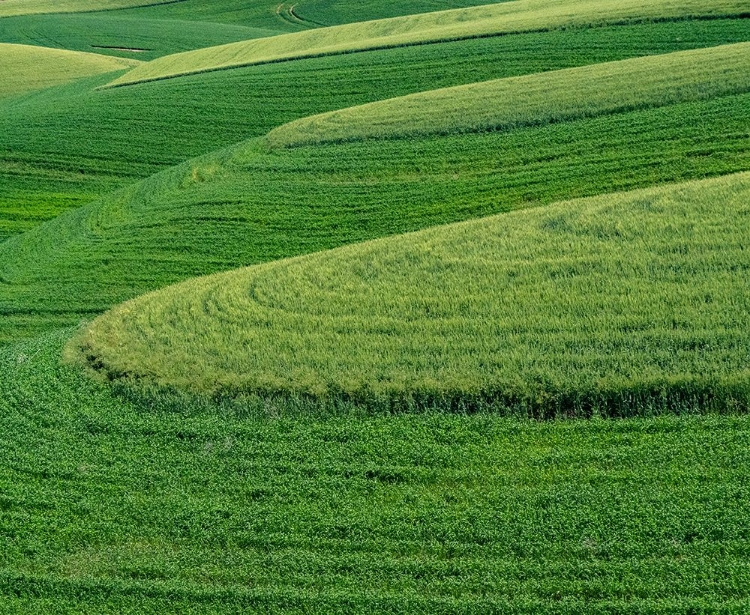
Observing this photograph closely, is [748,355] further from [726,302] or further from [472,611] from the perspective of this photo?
[472,611]

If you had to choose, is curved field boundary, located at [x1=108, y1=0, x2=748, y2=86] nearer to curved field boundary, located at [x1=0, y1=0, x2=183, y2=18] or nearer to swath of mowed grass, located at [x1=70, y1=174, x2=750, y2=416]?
swath of mowed grass, located at [x1=70, y1=174, x2=750, y2=416]

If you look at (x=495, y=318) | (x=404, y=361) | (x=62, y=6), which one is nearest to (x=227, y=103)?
(x=495, y=318)

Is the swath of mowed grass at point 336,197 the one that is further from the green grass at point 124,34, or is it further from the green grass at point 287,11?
the green grass at point 287,11

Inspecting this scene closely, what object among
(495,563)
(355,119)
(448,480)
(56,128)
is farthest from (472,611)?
(56,128)

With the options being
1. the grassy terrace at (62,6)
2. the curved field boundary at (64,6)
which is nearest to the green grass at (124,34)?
the curved field boundary at (64,6)

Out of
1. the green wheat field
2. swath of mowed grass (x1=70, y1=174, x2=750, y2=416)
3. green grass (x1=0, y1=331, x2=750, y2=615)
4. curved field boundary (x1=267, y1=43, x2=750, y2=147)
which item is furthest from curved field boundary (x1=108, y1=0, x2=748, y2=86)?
green grass (x1=0, y1=331, x2=750, y2=615)
